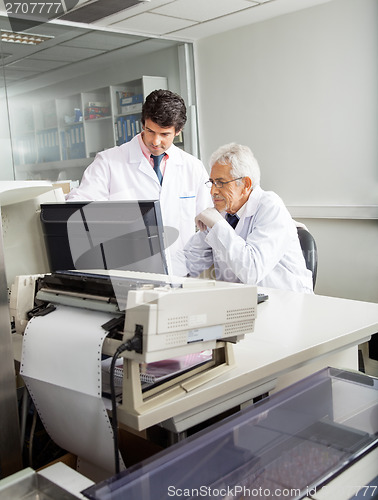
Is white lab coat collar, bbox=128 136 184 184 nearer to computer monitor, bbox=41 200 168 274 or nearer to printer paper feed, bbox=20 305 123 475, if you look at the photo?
computer monitor, bbox=41 200 168 274

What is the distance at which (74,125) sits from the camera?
5004 mm

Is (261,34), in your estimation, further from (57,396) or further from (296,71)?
(57,396)

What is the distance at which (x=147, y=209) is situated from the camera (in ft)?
4.80

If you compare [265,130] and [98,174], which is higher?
[265,130]

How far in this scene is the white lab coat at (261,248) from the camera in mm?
1991

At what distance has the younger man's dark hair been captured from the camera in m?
2.62

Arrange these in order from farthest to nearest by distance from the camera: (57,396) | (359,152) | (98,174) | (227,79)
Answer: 1. (227,79)
2. (359,152)
3. (98,174)
4. (57,396)

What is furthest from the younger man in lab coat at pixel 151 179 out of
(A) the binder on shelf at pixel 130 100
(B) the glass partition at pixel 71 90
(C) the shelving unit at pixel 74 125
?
(A) the binder on shelf at pixel 130 100

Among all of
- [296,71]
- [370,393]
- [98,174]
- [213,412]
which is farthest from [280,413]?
[296,71]

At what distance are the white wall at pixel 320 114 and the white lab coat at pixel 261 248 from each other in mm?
2339

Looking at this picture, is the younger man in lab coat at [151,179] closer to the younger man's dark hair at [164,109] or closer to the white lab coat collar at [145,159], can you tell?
the white lab coat collar at [145,159]

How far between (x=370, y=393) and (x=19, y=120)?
3989 millimetres

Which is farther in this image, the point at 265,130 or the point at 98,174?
the point at 265,130

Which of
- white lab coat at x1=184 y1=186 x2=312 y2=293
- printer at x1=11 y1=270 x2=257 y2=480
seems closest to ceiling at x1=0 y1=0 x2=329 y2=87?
white lab coat at x1=184 y1=186 x2=312 y2=293
